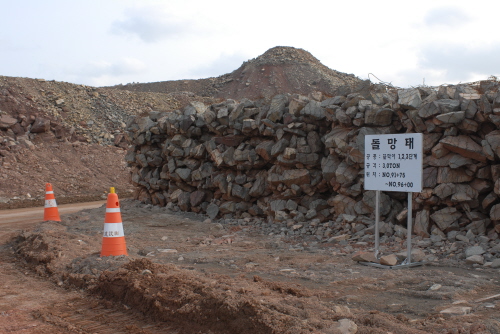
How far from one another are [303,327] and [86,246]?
4.83m

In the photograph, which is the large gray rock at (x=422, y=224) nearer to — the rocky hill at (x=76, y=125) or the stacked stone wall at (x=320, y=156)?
the stacked stone wall at (x=320, y=156)

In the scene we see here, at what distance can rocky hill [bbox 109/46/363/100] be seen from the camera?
38.9m

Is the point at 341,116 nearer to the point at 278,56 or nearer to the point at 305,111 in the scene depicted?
the point at 305,111

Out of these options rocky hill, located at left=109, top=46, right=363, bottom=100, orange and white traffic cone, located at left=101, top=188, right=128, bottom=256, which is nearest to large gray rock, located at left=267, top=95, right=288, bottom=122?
orange and white traffic cone, located at left=101, top=188, right=128, bottom=256

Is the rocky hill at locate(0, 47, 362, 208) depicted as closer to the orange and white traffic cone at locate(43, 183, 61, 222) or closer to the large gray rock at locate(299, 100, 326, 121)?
the large gray rock at locate(299, 100, 326, 121)

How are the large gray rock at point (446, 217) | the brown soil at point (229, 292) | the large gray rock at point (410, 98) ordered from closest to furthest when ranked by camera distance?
the brown soil at point (229, 292) < the large gray rock at point (446, 217) < the large gray rock at point (410, 98)

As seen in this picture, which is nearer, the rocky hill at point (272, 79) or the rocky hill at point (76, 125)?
the rocky hill at point (76, 125)

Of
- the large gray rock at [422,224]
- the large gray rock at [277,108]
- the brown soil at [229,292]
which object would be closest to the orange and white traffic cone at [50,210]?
the brown soil at [229,292]

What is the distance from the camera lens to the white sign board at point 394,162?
6.39m

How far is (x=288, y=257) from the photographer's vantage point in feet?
22.9

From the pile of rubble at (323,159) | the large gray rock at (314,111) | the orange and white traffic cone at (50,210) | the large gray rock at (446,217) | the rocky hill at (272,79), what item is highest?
the rocky hill at (272,79)

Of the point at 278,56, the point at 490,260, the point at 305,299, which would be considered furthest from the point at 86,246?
the point at 278,56

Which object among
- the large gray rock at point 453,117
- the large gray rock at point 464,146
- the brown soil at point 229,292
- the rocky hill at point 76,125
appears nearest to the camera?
the brown soil at point 229,292

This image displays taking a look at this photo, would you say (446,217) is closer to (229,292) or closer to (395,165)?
(395,165)
